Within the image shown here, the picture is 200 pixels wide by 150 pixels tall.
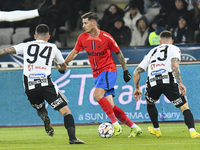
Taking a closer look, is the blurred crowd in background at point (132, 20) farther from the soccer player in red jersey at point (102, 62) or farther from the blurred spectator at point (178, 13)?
the soccer player in red jersey at point (102, 62)

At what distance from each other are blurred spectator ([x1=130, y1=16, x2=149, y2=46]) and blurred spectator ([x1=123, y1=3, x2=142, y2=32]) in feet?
0.83

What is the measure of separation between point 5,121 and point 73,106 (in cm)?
178

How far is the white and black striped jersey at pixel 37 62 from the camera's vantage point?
6.64 metres

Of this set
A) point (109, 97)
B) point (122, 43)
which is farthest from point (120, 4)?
point (109, 97)

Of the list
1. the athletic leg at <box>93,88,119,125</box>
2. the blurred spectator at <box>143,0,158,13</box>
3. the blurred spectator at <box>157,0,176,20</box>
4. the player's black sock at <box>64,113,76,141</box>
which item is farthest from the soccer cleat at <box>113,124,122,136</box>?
the blurred spectator at <box>143,0,158,13</box>

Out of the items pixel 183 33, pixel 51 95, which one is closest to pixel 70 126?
pixel 51 95

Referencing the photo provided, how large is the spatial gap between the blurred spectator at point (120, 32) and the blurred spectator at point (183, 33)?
5.34ft

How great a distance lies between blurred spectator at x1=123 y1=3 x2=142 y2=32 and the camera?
1459 cm

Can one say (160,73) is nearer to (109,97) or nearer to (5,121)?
(109,97)

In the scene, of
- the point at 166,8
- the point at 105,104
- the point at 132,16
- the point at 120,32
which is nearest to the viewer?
the point at 105,104

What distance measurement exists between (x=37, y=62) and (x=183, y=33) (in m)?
8.05

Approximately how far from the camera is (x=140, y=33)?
14234 millimetres

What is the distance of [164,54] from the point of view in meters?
7.22

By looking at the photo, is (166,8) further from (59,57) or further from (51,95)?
(51,95)
